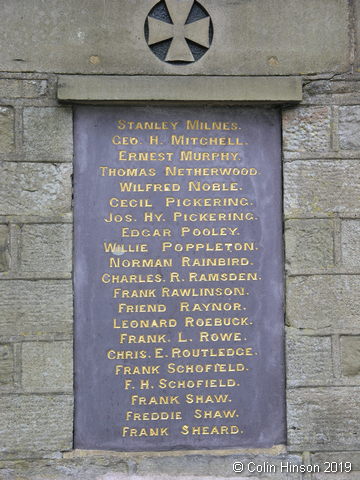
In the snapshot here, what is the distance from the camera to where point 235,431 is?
3367 mm

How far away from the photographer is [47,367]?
10.7ft

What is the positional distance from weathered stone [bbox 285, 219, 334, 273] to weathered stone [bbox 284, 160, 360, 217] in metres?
0.07

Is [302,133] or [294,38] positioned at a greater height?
[294,38]

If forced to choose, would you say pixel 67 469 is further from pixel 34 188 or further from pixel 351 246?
pixel 351 246

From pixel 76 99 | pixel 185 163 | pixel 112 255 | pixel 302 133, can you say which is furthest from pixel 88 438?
pixel 302 133

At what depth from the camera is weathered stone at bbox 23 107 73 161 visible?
3299 mm

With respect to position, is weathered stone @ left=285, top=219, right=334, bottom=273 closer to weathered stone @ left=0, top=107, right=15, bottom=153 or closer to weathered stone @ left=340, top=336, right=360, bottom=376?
weathered stone @ left=340, top=336, right=360, bottom=376

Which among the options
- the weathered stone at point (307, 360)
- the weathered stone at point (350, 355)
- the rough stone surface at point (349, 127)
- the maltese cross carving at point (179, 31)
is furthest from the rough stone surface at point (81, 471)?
the maltese cross carving at point (179, 31)

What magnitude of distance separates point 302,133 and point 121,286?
1.42 m

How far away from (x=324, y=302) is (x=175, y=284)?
895mm

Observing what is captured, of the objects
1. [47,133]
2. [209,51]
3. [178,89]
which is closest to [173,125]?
[178,89]

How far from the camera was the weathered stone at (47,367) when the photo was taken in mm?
3254

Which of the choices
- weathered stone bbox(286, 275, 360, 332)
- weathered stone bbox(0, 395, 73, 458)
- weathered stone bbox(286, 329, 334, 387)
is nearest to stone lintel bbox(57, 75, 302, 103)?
weathered stone bbox(286, 275, 360, 332)

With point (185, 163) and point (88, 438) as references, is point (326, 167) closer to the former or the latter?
point (185, 163)
